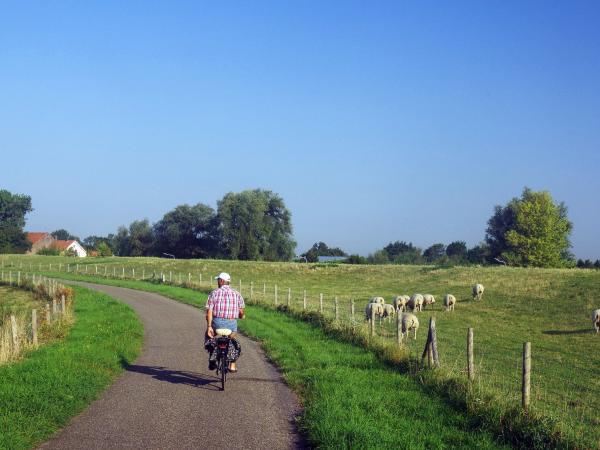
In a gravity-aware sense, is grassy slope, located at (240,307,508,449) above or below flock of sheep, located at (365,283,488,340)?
above

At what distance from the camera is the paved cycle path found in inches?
335

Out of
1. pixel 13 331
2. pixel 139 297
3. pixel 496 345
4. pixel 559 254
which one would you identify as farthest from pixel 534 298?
pixel 559 254

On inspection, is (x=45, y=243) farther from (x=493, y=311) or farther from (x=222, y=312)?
(x=222, y=312)

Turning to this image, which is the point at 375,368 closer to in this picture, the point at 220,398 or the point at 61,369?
the point at 220,398

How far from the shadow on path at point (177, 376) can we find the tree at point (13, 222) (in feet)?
420

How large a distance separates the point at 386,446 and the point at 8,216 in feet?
500

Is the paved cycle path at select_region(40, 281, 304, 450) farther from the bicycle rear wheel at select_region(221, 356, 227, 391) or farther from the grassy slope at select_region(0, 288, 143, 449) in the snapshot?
the grassy slope at select_region(0, 288, 143, 449)

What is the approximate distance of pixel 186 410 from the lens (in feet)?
33.7

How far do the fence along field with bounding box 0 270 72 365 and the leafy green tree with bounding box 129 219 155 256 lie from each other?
74509mm

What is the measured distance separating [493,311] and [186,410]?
34735mm

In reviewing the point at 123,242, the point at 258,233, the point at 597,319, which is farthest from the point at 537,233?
the point at 123,242

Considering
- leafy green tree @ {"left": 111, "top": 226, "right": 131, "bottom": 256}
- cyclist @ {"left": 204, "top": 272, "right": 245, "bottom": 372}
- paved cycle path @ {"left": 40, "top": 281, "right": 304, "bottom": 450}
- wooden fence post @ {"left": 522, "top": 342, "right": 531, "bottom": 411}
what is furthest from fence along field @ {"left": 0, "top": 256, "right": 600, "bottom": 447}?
leafy green tree @ {"left": 111, "top": 226, "right": 131, "bottom": 256}

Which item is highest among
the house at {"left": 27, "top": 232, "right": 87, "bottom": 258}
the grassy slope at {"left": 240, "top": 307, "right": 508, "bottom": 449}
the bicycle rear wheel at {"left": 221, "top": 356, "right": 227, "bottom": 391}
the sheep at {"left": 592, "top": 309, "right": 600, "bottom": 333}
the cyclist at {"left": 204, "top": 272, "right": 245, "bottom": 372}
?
the house at {"left": 27, "top": 232, "right": 87, "bottom": 258}

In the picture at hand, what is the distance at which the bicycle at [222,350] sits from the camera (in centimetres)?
1205
